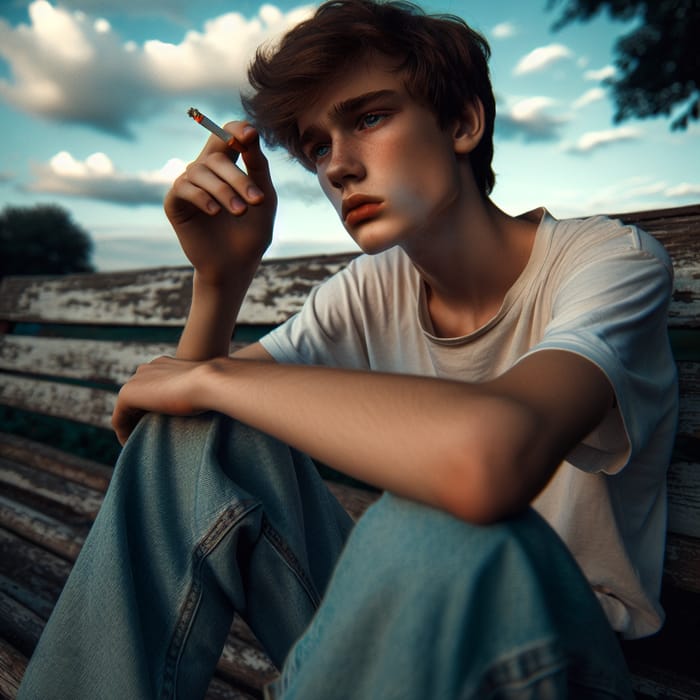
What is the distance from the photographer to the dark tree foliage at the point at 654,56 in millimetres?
6898

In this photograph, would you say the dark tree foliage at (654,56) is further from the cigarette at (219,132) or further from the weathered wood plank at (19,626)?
the weathered wood plank at (19,626)

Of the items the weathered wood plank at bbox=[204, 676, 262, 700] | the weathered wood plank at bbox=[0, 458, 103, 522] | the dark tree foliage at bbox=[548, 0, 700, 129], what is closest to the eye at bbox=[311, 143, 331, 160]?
the weathered wood plank at bbox=[204, 676, 262, 700]

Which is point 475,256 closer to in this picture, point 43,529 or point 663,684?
point 663,684

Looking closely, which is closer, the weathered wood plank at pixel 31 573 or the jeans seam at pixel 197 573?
the jeans seam at pixel 197 573

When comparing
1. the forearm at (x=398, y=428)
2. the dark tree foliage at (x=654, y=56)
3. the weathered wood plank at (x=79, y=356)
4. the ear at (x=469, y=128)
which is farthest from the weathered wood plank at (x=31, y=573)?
the dark tree foliage at (x=654, y=56)

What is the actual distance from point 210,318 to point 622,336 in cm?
98

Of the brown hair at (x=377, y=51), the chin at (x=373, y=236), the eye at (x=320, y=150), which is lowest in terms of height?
the chin at (x=373, y=236)

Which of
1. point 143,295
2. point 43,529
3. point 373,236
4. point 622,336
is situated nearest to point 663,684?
point 622,336

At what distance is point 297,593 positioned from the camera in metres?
1.16

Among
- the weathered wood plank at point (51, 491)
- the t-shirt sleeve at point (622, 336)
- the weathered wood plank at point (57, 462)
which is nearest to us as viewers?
the t-shirt sleeve at point (622, 336)

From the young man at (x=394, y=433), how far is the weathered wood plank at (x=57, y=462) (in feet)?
3.98

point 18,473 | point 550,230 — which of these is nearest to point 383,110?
point 550,230

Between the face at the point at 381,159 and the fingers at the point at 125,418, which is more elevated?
the face at the point at 381,159

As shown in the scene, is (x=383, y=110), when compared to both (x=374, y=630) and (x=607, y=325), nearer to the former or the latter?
(x=607, y=325)
